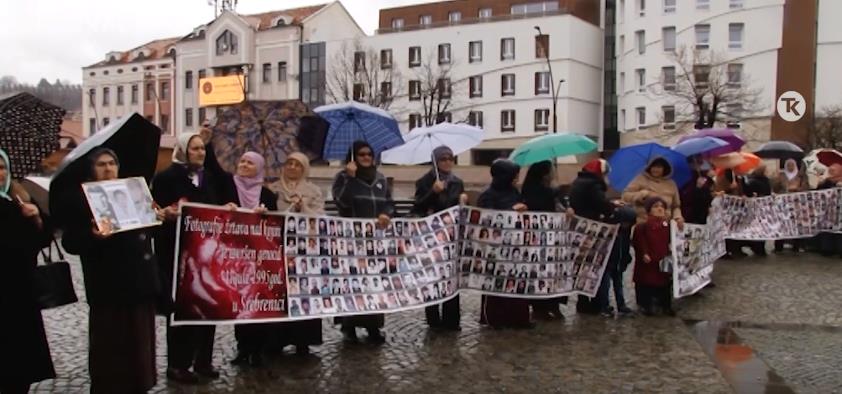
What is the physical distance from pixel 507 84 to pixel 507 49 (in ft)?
9.17

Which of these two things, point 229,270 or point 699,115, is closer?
point 229,270

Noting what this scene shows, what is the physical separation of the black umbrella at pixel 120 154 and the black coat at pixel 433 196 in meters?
3.42

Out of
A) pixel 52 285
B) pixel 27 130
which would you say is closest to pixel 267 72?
pixel 27 130

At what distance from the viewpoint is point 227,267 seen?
6539mm

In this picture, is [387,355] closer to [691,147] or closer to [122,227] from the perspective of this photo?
[122,227]

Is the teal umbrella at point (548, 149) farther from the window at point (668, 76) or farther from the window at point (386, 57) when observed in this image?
the window at point (386, 57)

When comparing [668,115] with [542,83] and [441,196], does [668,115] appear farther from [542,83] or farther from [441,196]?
[441,196]

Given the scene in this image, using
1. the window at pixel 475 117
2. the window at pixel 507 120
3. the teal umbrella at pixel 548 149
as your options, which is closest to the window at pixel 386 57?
the window at pixel 475 117

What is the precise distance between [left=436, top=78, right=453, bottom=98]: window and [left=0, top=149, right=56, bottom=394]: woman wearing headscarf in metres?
60.0

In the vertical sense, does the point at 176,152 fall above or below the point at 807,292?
above

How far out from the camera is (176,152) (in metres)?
6.53

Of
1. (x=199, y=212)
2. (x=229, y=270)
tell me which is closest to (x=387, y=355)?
(x=229, y=270)

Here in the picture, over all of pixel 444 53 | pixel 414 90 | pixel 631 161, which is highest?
pixel 444 53

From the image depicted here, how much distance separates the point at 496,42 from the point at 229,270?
203 feet
